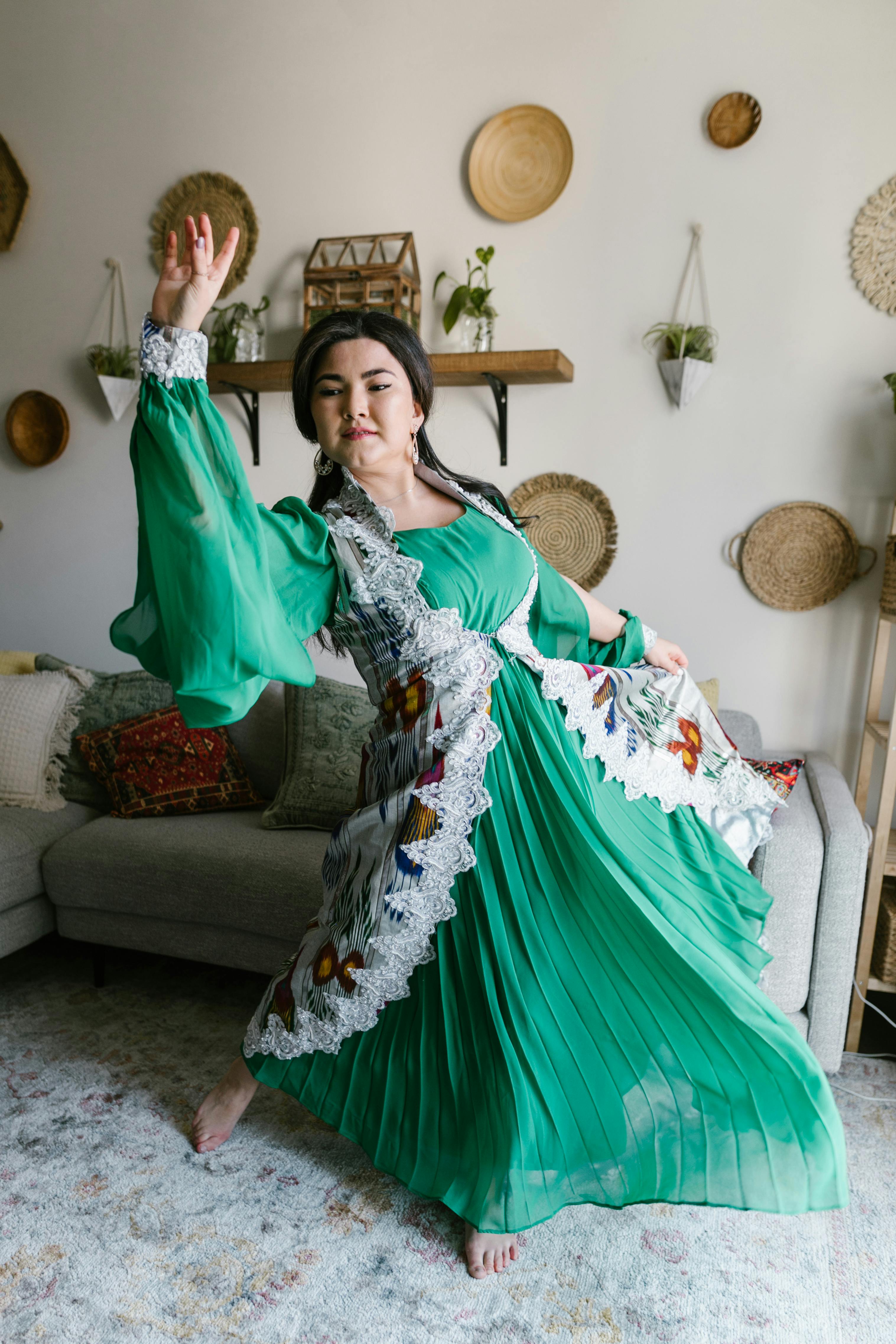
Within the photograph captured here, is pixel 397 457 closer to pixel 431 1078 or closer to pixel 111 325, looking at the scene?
pixel 431 1078

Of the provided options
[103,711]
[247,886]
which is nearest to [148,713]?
[103,711]

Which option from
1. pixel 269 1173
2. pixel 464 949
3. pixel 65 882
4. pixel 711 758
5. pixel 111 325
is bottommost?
pixel 269 1173

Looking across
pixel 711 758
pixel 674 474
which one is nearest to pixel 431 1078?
pixel 711 758

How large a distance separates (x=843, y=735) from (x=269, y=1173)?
1.82 metres

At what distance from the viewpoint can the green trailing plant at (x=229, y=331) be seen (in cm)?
283

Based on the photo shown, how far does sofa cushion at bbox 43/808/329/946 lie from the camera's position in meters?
2.04

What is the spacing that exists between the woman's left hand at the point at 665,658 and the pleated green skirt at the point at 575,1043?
37 centimetres

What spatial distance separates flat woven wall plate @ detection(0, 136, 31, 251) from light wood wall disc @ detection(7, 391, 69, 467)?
20.7 inches

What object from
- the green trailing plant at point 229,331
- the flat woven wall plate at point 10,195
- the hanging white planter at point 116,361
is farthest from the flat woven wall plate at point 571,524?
the flat woven wall plate at point 10,195

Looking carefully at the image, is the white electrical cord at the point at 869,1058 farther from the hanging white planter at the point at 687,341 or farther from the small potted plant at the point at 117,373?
the small potted plant at the point at 117,373

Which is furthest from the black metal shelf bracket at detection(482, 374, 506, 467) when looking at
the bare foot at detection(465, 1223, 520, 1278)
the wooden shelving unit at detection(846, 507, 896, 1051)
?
the bare foot at detection(465, 1223, 520, 1278)

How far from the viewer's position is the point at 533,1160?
1.28m

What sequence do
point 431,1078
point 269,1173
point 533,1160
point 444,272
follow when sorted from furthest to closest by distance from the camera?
point 444,272, point 269,1173, point 431,1078, point 533,1160

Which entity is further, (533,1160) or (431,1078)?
→ (431,1078)
